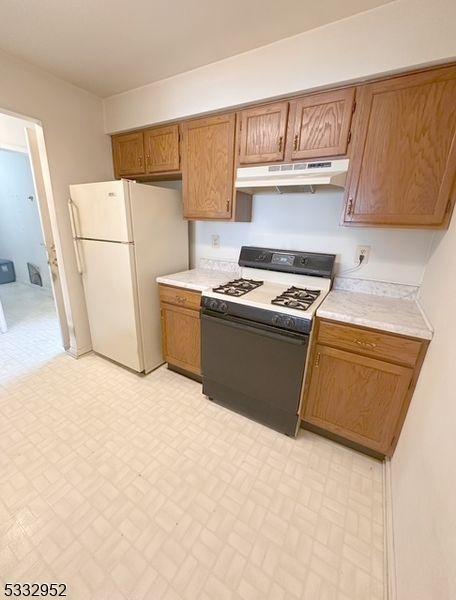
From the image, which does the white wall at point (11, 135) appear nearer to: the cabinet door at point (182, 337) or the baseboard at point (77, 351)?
the baseboard at point (77, 351)

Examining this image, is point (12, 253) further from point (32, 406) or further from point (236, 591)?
point (236, 591)

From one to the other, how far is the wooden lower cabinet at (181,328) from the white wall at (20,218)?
122 inches

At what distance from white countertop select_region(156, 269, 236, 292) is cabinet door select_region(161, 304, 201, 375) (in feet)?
0.68

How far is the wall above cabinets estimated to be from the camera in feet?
4.09

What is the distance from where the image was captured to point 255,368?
168 centimetres

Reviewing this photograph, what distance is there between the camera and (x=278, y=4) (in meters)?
1.24

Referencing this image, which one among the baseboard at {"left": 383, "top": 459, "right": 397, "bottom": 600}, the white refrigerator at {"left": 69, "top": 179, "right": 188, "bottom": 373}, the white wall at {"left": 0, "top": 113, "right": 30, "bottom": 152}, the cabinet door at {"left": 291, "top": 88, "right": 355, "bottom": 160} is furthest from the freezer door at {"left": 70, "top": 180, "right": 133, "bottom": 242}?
the baseboard at {"left": 383, "top": 459, "right": 397, "bottom": 600}

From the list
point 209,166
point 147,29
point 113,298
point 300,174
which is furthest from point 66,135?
point 300,174

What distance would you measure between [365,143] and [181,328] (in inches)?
69.4

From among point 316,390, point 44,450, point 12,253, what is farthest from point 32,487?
point 12,253

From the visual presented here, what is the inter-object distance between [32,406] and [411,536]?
94.2 inches

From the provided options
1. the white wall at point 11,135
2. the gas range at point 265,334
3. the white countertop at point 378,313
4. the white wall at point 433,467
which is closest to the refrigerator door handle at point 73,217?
the white wall at point 11,135

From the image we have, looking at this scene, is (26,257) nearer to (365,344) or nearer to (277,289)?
(277,289)

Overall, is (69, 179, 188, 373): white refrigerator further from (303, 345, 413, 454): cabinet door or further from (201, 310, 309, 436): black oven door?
(303, 345, 413, 454): cabinet door
